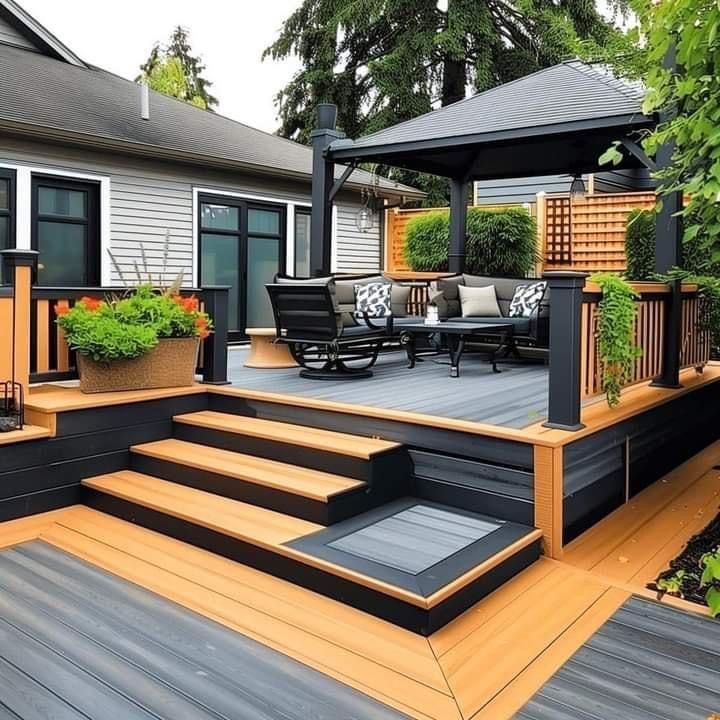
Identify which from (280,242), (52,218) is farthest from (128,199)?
(280,242)

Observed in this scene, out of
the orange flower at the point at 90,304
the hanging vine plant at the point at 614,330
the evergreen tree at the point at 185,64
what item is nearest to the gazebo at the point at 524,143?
the hanging vine plant at the point at 614,330

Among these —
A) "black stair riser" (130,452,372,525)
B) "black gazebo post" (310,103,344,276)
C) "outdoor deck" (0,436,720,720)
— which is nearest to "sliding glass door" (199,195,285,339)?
"black gazebo post" (310,103,344,276)

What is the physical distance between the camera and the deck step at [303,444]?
145 inches

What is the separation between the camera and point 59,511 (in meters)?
3.99

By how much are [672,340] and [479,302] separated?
2585 millimetres

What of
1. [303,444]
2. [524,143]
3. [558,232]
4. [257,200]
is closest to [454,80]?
[558,232]

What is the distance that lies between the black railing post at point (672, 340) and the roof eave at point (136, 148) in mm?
5650

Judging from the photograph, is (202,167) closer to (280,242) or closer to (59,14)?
(280,242)

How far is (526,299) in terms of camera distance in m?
7.11

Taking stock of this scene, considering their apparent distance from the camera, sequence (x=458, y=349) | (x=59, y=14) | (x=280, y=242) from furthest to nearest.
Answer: (x=59, y=14) → (x=280, y=242) → (x=458, y=349)

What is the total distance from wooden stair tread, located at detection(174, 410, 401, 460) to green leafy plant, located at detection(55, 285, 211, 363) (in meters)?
0.55

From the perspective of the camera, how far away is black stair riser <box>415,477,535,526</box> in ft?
11.4

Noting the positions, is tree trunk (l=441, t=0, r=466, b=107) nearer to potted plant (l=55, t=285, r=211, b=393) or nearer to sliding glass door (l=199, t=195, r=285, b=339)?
sliding glass door (l=199, t=195, r=285, b=339)

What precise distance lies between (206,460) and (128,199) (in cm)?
497
